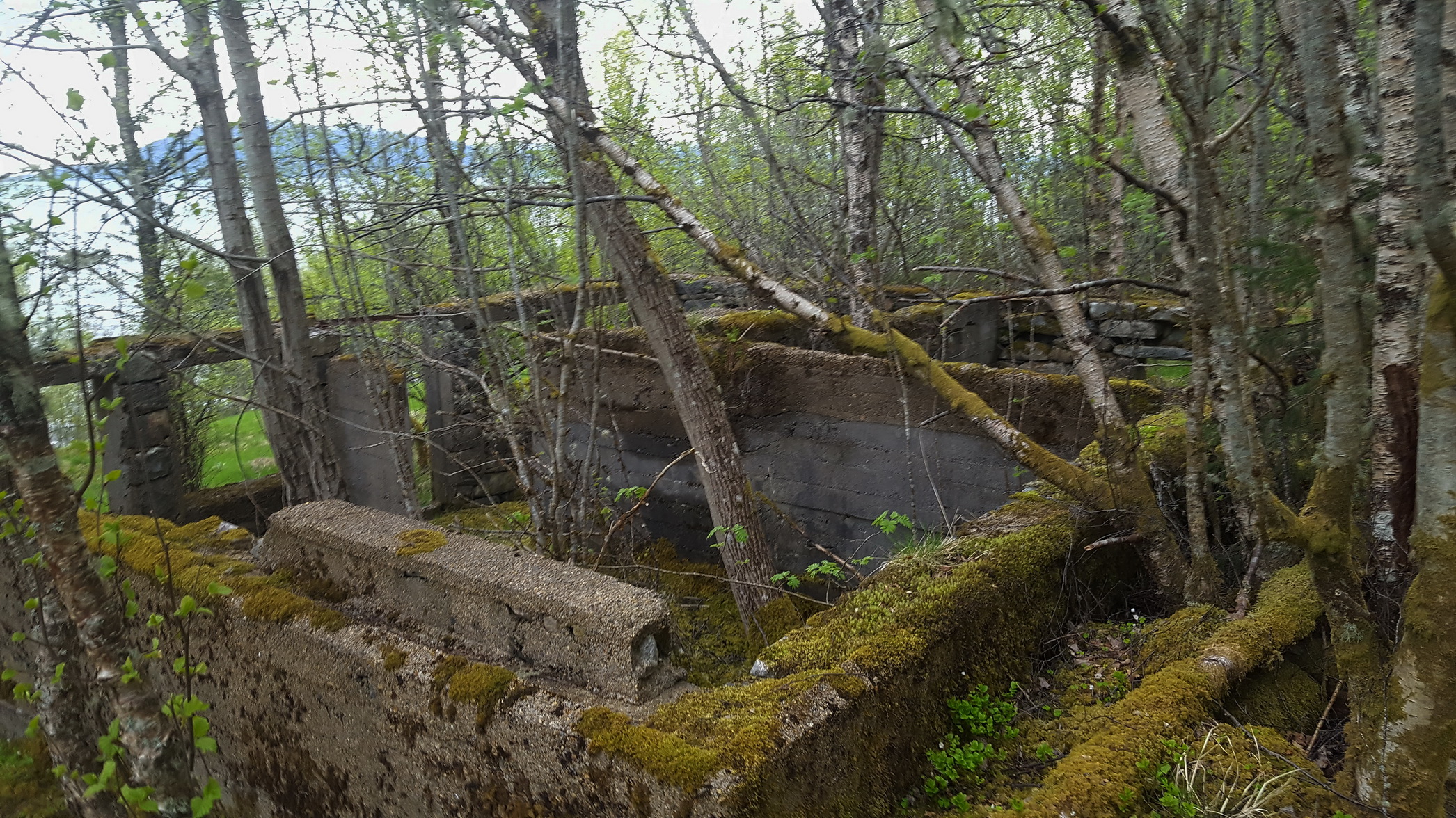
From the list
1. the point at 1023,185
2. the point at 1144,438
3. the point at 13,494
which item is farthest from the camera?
the point at 1023,185

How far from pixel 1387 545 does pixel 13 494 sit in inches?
199

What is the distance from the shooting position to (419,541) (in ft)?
11.1

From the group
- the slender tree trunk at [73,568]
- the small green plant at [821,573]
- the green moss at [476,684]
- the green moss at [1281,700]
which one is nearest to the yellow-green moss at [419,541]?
the green moss at [476,684]

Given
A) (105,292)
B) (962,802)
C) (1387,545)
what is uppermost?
(105,292)

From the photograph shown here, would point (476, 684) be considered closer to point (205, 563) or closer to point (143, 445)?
point (205, 563)

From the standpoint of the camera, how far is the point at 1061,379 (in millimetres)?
5102

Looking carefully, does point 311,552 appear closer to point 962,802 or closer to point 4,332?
point 4,332

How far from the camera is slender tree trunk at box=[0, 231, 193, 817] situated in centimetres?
215

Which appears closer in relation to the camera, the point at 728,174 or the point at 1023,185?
the point at 728,174

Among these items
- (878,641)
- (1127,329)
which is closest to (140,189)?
(878,641)

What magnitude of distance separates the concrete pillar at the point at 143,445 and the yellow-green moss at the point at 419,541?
5860mm

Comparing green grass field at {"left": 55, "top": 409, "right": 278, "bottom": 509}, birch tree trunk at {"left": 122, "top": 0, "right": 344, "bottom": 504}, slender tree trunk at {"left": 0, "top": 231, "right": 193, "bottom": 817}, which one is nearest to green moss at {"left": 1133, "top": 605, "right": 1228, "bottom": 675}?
slender tree trunk at {"left": 0, "top": 231, "right": 193, "bottom": 817}

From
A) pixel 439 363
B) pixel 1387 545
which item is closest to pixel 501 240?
pixel 439 363

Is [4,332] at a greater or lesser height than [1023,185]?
lesser
